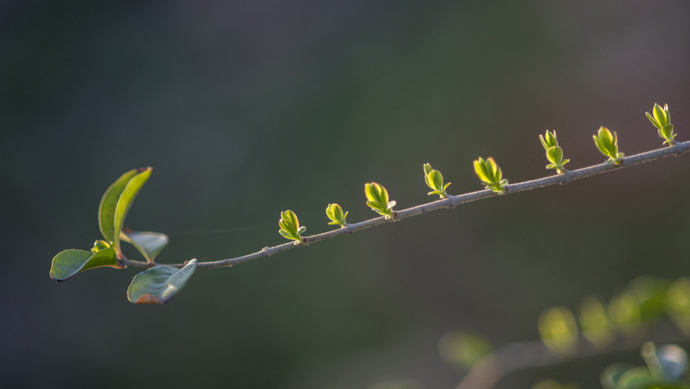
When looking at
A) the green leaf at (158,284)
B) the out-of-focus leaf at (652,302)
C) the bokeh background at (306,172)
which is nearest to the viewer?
the green leaf at (158,284)

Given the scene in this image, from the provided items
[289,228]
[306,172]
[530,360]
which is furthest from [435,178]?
[306,172]

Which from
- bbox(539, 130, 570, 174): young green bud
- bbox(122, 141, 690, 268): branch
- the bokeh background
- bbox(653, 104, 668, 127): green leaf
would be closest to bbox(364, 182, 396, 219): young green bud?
bbox(122, 141, 690, 268): branch

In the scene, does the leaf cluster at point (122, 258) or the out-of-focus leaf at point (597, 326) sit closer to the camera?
the leaf cluster at point (122, 258)

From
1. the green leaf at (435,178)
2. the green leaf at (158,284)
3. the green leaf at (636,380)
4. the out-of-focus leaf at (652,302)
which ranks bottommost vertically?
the out-of-focus leaf at (652,302)

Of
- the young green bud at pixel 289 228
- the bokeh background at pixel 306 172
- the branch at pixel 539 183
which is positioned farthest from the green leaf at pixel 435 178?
the bokeh background at pixel 306 172

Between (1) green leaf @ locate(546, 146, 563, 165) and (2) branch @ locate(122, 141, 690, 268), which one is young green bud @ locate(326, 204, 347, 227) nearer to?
(2) branch @ locate(122, 141, 690, 268)

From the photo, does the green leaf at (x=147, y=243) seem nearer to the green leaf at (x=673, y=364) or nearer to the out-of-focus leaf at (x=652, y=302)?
the green leaf at (x=673, y=364)

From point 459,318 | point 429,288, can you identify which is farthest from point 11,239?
point 459,318

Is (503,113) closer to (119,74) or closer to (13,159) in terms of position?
(119,74)
